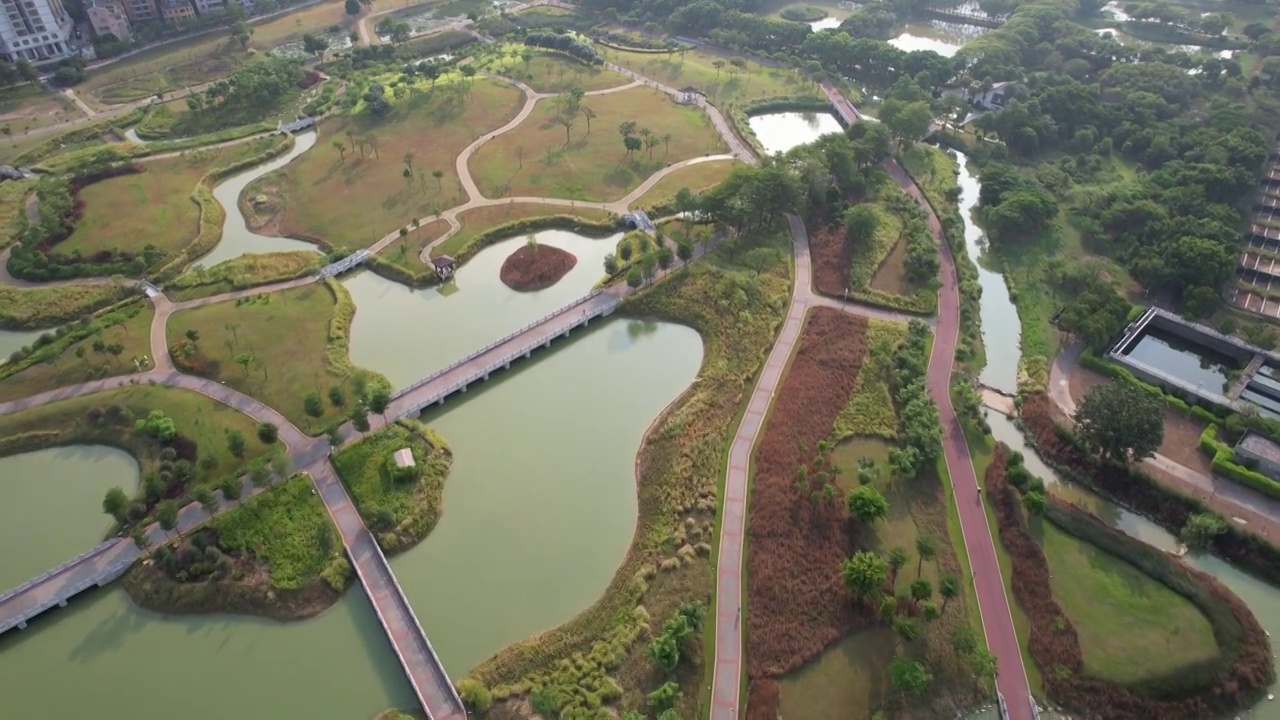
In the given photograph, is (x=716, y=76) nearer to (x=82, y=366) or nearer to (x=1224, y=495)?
(x=1224, y=495)

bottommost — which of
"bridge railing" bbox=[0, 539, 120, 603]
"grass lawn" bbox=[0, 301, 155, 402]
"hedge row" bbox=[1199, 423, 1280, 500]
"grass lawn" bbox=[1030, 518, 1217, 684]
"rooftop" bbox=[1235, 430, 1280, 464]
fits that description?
"grass lawn" bbox=[1030, 518, 1217, 684]

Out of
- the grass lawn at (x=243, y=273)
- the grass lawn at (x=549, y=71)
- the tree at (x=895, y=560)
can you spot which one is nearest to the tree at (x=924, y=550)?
the tree at (x=895, y=560)

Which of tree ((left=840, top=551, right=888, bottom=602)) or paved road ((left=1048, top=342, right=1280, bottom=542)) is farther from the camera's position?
paved road ((left=1048, top=342, right=1280, bottom=542))

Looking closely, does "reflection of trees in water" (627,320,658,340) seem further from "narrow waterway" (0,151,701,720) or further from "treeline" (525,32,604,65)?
"treeline" (525,32,604,65)

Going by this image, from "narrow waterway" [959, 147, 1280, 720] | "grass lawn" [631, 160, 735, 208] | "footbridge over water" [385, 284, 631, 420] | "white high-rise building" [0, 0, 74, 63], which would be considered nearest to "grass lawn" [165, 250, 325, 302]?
"footbridge over water" [385, 284, 631, 420]

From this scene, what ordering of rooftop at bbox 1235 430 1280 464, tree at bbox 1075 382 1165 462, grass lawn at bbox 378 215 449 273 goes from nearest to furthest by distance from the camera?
1. tree at bbox 1075 382 1165 462
2. rooftop at bbox 1235 430 1280 464
3. grass lawn at bbox 378 215 449 273

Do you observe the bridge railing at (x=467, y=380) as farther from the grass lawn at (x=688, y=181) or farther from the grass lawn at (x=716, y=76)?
the grass lawn at (x=716, y=76)

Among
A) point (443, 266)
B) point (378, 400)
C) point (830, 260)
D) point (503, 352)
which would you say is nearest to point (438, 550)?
point (378, 400)
